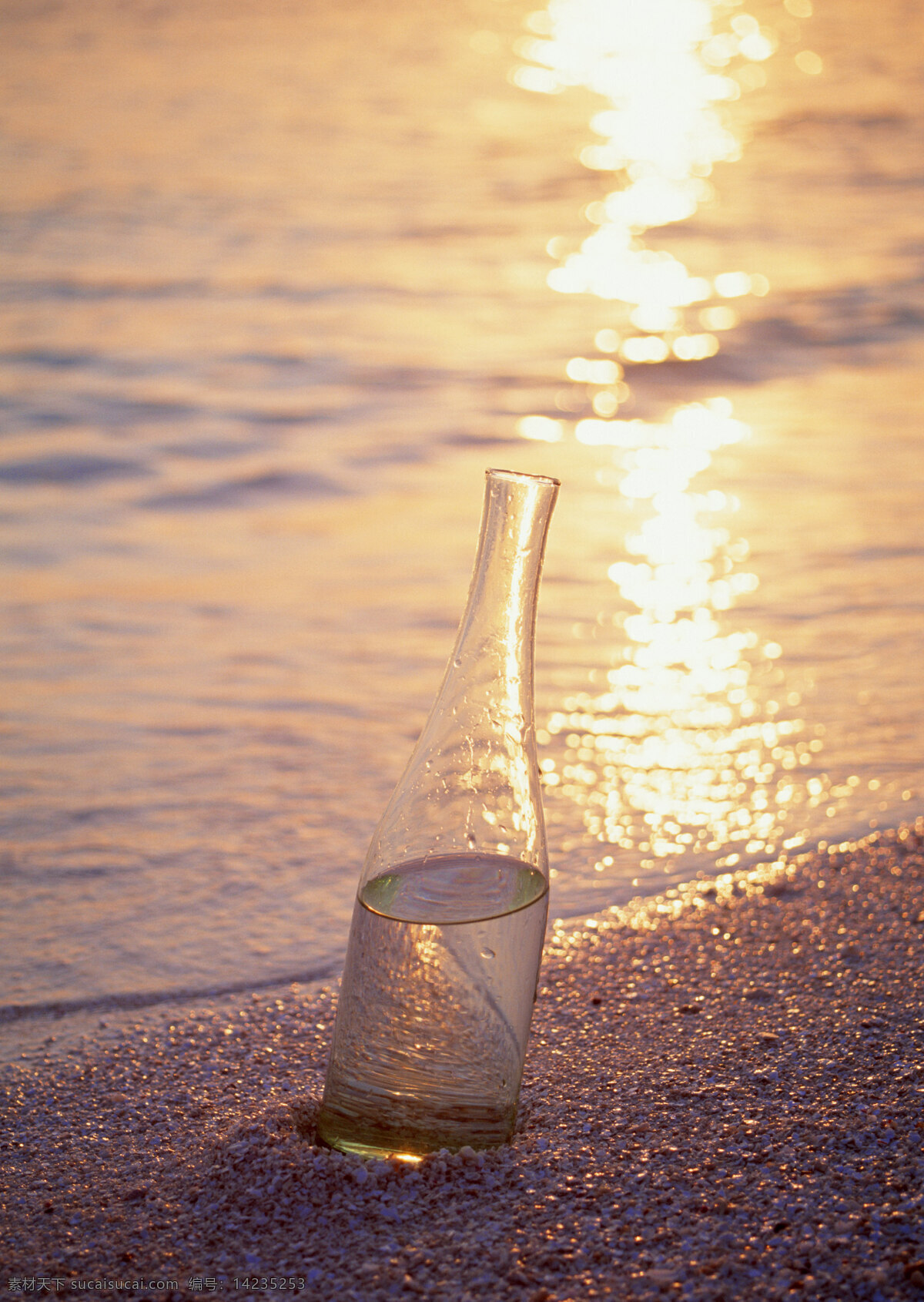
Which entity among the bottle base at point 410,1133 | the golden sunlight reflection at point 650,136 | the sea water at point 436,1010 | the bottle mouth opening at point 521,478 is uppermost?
the golden sunlight reflection at point 650,136

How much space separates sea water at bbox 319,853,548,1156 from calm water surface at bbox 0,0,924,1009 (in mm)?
733

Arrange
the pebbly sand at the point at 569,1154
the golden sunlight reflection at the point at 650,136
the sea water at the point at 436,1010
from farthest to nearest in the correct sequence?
1. the golden sunlight reflection at the point at 650,136
2. the sea water at the point at 436,1010
3. the pebbly sand at the point at 569,1154

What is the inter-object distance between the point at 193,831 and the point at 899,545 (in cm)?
268

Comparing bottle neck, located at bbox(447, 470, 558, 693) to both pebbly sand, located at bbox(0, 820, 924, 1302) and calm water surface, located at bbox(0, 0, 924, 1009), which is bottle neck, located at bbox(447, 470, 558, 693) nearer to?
pebbly sand, located at bbox(0, 820, 924, 1302)

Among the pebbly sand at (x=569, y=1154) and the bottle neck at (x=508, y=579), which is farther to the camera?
the bottle neck at (x=508, y=579)

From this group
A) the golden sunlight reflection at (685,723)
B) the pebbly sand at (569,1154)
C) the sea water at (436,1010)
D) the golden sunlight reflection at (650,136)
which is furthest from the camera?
the golden sunlight reflection at (650,136)

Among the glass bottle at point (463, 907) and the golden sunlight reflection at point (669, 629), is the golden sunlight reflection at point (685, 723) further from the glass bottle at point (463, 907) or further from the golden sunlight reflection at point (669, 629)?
the glass bottle at point (463, 907)

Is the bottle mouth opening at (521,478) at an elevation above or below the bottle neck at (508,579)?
above

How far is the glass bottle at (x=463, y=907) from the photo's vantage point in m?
1.46

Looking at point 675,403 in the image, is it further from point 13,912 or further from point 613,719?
point 13,912

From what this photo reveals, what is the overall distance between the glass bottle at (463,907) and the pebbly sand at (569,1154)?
0.21ft

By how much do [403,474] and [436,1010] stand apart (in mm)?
4257

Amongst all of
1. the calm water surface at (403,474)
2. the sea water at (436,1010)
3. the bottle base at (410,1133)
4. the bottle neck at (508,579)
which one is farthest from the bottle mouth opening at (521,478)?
the calm water surface at (403,474)

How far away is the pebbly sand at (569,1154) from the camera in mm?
1341
